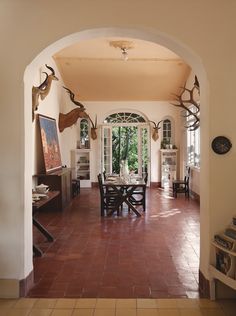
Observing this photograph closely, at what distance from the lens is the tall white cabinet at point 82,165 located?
12.3m

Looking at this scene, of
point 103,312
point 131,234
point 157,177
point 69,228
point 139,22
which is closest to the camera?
point 103,312

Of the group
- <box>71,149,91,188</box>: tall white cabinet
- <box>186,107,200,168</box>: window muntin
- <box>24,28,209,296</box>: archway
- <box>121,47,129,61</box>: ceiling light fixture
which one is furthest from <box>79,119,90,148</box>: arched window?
<box>24,28,209,296</box>: archway

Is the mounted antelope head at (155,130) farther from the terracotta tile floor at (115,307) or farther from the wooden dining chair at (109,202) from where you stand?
the terracotta tile floor at (115,307)

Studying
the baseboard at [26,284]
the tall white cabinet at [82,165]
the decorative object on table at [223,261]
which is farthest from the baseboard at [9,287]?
the tall white cabinet at [82,165]

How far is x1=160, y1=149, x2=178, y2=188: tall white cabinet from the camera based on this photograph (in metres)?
12.4

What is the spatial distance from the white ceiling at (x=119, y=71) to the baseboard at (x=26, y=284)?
253 inches

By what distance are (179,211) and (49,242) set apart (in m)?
3.63

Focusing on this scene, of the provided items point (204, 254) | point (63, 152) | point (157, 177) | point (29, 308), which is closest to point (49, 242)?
point (29, 308)

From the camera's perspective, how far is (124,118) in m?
12.8

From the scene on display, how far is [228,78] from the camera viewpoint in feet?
11.0

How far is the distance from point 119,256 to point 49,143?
184 inches

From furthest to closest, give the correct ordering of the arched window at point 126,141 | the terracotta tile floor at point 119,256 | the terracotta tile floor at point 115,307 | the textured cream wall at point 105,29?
the arched window at point 126,141
the terracotta tile floor at point 119,256
the textured cream wall at point 105,29
the terracotta tile floor at point 115,307

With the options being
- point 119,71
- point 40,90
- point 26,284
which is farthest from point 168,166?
point 26,284

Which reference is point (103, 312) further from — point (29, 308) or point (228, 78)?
point (228, 78)
